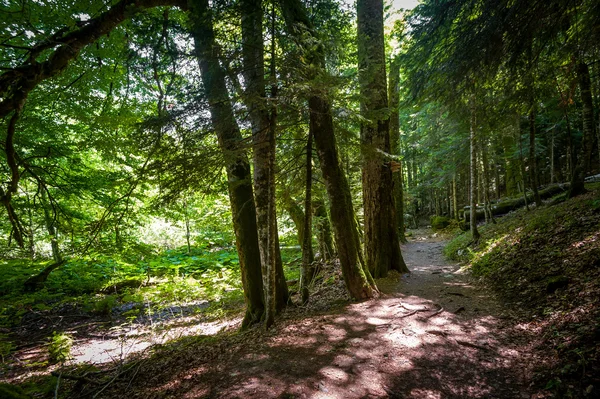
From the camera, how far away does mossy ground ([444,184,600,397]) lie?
108 inches

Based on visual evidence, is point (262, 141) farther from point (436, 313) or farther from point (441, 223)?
point (441, 223)

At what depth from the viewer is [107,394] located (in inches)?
155

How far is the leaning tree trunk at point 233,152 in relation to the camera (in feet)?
14.3

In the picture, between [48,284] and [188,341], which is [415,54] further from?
[48,284]

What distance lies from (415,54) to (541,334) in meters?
4.99

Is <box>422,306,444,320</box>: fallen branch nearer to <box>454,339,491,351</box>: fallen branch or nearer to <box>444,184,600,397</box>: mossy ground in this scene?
<box>454,339,491,351</box>: fallen branch

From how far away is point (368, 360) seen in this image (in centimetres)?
356

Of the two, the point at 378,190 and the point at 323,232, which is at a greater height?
the point at 378,190

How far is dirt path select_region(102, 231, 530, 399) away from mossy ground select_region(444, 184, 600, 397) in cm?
38

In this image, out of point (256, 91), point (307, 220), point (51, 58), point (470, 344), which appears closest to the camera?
point (51, 58)

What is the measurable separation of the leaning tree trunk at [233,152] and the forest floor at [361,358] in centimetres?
117

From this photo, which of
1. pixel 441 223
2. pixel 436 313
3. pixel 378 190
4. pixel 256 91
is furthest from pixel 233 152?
pixel 441 223

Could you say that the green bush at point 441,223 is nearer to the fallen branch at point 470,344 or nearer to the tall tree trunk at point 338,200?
the tall tree trunk at point 338,200

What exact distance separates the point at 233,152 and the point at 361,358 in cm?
363
